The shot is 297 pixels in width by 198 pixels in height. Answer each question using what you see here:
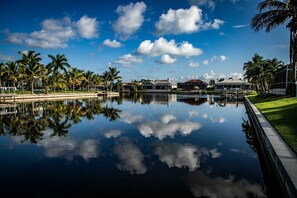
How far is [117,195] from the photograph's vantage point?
6473 millimetres

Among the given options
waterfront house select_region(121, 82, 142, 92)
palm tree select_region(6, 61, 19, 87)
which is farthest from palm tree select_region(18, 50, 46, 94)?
waterfront house select_region(121, 82, 142, 92)

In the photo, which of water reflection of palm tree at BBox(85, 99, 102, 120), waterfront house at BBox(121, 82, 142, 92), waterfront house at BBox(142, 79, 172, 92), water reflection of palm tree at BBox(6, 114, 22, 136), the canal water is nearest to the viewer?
the canal water

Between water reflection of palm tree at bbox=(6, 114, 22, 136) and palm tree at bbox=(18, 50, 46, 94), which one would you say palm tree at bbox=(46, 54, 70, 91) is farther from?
water reflection of palm tree at bbox=(6, 114, 22, 136)

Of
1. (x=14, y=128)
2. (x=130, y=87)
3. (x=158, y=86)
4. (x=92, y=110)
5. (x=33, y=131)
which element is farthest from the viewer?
(x=130, y=87)

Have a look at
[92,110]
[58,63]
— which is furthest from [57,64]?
[92,110]

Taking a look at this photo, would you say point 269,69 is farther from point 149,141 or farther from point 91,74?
point 91,74

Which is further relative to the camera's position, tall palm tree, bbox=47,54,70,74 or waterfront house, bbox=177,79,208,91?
waterfront house, bbox=177,79,208,91

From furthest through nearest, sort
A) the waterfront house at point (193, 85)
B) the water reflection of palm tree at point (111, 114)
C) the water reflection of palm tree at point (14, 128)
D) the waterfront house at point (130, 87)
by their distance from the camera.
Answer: the waterfront house at point (130, 87) < the waterfront house at point (193, 85) < the water reflection of palm tree at point (111, 114) < the water reflection of palm tree at point (14, 128)

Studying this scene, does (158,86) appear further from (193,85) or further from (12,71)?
(12,71)

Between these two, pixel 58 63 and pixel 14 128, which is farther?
pixel 58 63

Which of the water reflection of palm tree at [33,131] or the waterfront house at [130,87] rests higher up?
the waterfront house at [130,87]

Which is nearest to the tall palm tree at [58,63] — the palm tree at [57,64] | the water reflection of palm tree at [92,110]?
the palm tree at [57,64]

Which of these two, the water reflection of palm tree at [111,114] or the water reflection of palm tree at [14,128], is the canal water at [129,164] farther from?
the water reflection of palm tree at [111,114]

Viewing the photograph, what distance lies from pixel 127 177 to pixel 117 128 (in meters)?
9.14
